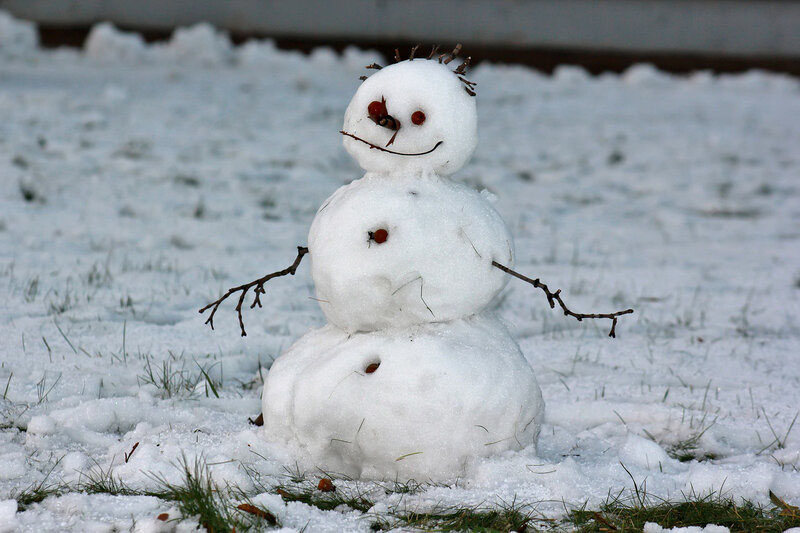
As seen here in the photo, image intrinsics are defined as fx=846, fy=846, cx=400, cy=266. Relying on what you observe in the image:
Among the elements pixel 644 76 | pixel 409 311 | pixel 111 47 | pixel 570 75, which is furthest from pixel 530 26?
pixel 409 311

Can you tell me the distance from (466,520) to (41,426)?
4.34 ft

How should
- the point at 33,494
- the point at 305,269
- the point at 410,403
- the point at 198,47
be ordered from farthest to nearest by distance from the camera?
1. the point at 198,47
2. the point at 305,269
3. the point at 410,403
4. the point at 33,494

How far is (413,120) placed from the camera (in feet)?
7.76

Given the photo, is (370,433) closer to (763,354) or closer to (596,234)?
(763,354)

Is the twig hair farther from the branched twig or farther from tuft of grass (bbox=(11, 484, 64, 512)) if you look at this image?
tuft of grass (bbox=(11, 484, 64, 512))

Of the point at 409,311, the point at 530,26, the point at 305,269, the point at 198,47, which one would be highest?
the point at 530,26

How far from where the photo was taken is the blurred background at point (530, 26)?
11984 millimetres

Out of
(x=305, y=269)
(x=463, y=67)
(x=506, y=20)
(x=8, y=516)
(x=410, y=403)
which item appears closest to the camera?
(x=8, y=516)

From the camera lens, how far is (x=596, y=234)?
610 centimetres

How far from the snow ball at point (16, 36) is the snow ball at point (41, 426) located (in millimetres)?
9777

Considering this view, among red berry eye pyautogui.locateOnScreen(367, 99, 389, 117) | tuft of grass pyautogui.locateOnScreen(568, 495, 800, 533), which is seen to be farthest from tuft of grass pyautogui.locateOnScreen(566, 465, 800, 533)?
red berry eye pyautogui.locateOnScreen(367, 99, 389, 117)

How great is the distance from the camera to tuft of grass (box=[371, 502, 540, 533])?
2.07m

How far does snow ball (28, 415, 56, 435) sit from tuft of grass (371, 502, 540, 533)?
1.09m

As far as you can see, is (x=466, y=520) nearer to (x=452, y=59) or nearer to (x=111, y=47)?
(x=452, y=59)
